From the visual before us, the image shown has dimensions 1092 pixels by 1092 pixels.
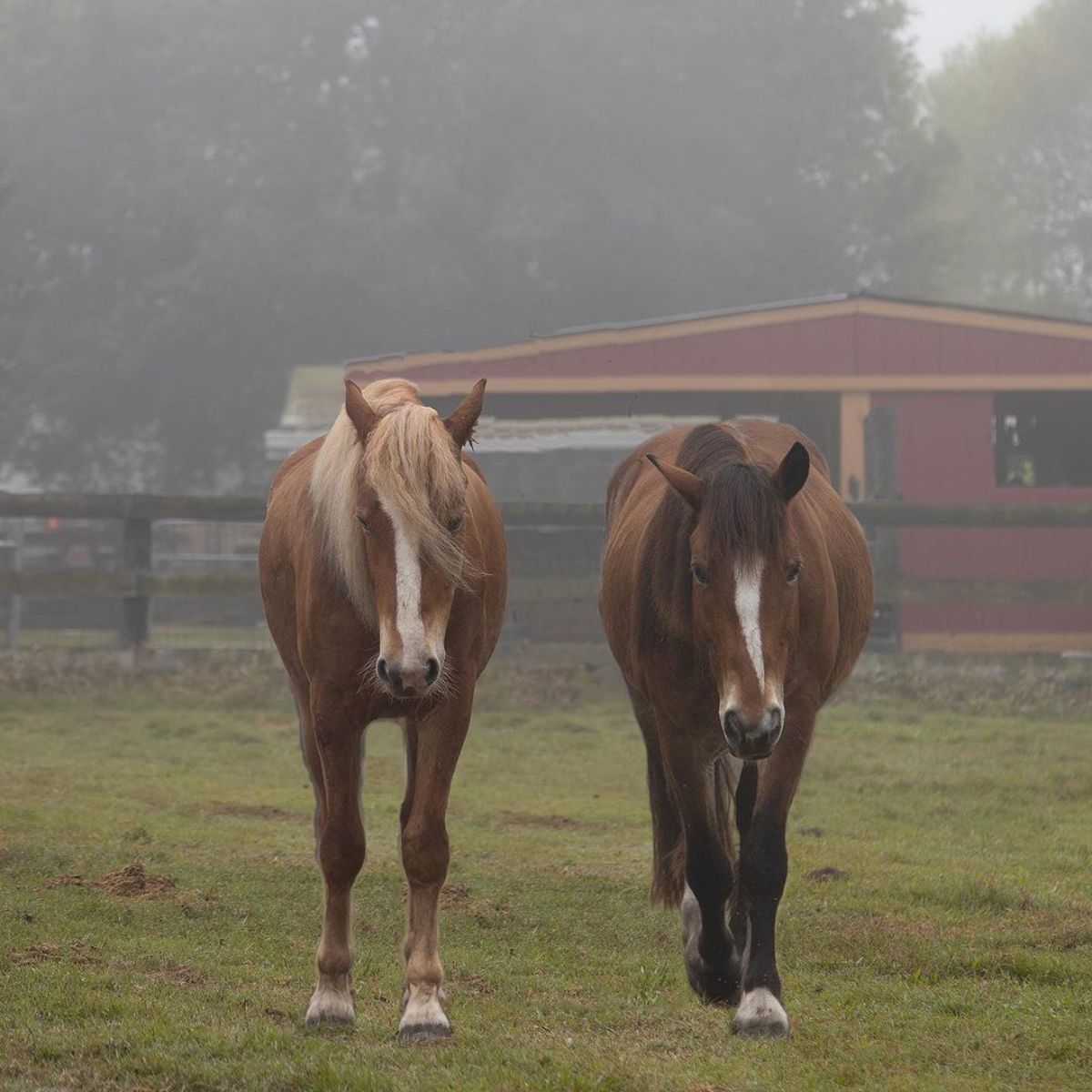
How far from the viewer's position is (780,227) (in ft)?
138

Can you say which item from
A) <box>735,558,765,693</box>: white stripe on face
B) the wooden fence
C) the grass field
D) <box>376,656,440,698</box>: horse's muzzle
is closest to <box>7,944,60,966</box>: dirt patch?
the grass field

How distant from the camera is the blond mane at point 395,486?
4508mm

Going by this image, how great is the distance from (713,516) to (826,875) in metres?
2.79

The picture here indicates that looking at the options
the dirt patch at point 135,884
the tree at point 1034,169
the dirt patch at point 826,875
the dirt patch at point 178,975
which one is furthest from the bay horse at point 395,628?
the tree at point 1034,169

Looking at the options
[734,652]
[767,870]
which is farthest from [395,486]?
[767,870]

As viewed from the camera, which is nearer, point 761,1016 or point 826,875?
point 761,1016

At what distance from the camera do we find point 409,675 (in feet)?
14.0

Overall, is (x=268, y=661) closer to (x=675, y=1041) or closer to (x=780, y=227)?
(x=675, y=1041)

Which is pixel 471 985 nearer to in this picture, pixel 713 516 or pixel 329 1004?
pixel 329 1004

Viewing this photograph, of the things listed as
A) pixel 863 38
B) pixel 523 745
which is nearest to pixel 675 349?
pixel 523 745

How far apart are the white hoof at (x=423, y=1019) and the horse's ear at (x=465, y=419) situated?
5.23 ft

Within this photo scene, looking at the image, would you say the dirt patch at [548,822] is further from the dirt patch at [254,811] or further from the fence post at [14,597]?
the fence post at [14,597]

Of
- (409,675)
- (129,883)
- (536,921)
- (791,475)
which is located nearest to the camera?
(409,675)

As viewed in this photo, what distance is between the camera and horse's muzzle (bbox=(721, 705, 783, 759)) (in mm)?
4473
